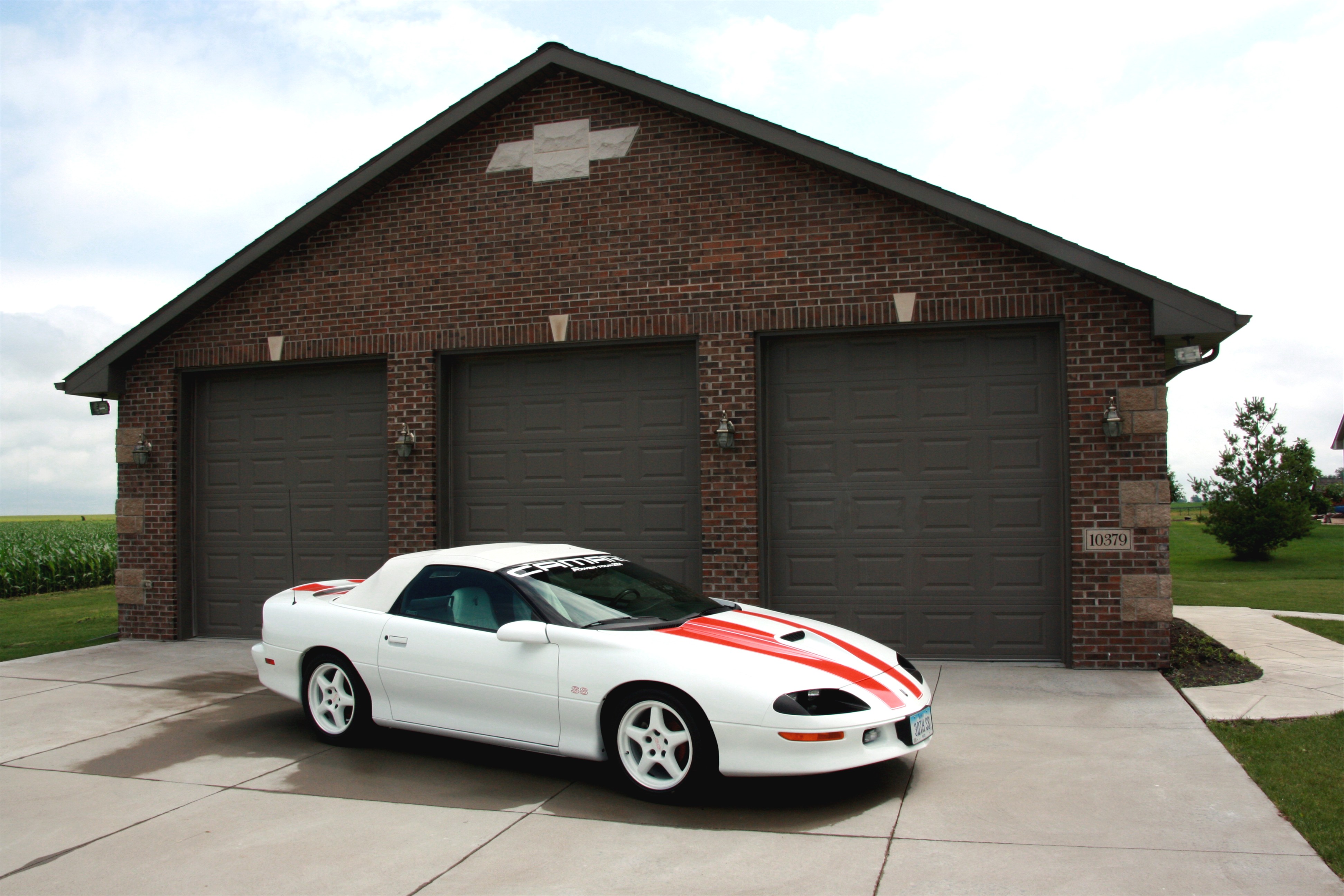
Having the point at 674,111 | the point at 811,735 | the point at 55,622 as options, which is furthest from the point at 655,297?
the point at 55,622

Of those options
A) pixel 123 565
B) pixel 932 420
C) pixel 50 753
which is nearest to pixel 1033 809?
pixel 932 420

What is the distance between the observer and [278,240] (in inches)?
448

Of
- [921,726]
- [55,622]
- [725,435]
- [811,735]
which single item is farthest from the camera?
[55,622]

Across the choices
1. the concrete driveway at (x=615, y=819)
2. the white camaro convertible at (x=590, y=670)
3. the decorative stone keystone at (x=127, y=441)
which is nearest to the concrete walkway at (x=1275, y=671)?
the concrete driveway at (x=615, y=819)

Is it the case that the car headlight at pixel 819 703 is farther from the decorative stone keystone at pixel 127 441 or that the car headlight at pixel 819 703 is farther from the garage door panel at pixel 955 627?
the decorative stone keystone at pixel 127 441

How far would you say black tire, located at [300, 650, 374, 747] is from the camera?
6.72 meters

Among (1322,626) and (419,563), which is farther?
(1322,626)

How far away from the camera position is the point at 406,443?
35.8 feet

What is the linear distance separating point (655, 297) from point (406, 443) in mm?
3086

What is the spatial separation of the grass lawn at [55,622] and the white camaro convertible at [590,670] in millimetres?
6149

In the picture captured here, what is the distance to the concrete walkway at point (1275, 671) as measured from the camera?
7.59 m

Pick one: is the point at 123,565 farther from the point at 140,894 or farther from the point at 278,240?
the point at 140,894

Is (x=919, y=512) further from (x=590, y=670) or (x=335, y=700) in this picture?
(x=335, y=700)

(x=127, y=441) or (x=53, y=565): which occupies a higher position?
(x=127, y=441)
